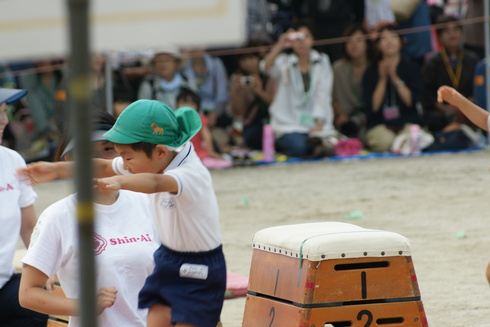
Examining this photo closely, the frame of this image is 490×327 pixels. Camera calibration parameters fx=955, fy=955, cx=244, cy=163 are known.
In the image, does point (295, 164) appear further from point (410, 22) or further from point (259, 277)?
point (259, 277)

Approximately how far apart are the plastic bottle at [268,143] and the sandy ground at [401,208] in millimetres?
303

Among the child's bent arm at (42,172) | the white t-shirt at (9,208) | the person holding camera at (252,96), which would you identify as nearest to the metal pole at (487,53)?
the person holding camera at (252,96)

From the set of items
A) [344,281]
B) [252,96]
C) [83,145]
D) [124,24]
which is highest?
[124,24]

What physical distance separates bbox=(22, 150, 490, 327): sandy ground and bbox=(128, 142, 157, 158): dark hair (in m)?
→ 1.75

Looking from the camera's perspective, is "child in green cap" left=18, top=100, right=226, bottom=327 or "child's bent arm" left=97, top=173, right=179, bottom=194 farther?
"child in green cap" left=18, top=100, right=226, bottom=327

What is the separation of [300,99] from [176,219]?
855 cm

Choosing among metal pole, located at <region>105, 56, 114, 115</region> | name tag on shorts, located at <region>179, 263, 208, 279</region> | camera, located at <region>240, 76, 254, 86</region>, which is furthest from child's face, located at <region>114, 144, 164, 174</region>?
camera, located at <region>240, 76, 254, 86</region>

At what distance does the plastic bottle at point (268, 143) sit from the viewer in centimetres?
1195

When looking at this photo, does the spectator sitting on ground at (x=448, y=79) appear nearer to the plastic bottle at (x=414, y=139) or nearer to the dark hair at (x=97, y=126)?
the plastic bottle at (x=414, y=139)

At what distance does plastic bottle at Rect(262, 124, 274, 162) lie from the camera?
11945 mm

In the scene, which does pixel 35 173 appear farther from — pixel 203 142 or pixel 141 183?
pixel 203 142

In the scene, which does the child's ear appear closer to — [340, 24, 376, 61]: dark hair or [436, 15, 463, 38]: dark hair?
[340, 24, 376, 61]: dark hair

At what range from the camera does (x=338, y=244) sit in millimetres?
3936

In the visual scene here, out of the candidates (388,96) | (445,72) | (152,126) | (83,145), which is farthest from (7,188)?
(445,72)
